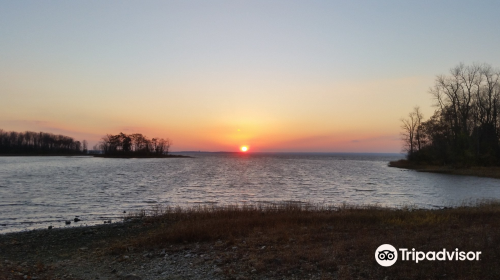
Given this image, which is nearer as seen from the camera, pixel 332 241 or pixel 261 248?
pixel 261 248

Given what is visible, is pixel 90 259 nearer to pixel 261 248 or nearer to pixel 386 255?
pixel 261 248

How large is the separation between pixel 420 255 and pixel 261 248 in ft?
17.2

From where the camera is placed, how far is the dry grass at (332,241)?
9.30m

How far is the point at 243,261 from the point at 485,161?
72382 millimetres

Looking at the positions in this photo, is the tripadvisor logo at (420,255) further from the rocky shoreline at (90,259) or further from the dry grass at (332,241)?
the rocky shoreline at (90,259)

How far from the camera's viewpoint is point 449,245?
36.1 ft

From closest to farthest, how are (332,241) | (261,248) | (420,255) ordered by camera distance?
1. (420,255)
2. (261,248)
3. (332,241)

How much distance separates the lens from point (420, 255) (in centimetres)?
1027

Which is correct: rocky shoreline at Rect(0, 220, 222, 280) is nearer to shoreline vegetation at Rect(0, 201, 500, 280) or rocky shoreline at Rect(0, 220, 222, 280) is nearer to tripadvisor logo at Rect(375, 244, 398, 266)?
shoreline vegetation at Rect(0, 201, 500, 280)

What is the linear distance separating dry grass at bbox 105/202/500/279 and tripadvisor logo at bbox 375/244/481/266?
257 millimetres

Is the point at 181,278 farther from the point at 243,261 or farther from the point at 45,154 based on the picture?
the point at 45,154

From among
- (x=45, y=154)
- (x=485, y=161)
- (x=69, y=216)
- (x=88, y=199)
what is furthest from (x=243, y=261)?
Result: (x=45, y=154)

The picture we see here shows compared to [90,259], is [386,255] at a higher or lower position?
higher

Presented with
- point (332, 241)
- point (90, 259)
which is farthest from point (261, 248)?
point (90, 259)
